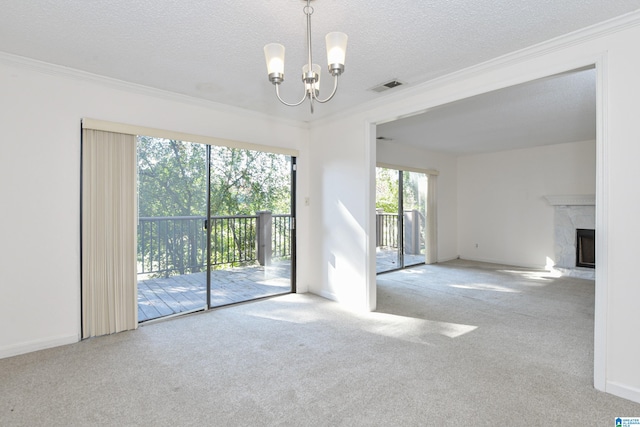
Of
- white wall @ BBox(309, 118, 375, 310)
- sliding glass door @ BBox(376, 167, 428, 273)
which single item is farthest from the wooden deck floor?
sliding glass door @ BBox(376, 167, 428, 273)

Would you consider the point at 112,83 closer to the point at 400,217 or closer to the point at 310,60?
the point at 310,60

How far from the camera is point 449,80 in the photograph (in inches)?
115

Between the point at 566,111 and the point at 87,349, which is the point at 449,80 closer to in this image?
the point at 566,111

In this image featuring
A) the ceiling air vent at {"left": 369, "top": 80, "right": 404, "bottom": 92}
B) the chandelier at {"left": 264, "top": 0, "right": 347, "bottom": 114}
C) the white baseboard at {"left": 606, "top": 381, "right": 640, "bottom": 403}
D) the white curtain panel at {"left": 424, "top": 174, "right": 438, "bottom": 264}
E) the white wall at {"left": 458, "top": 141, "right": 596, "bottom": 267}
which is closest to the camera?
the chandelier at {"left": 264, "top": 0, "right": 347, "bottom": 114}

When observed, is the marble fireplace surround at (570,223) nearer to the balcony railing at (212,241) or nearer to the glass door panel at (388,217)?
the glass door panel at (388,217)

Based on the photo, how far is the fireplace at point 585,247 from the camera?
18.9ft

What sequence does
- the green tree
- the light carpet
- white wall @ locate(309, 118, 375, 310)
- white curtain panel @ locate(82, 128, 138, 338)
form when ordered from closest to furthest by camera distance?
the light carpet < white curtain panel @ locate(82, 128, 138, 338) < the green tree < white wall @ locate(309, 118, 375, 310)

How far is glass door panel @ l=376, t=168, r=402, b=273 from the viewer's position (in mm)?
6352

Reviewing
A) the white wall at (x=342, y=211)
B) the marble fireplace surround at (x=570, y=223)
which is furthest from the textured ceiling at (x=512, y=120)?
the marble fireplace surround at (x=570, y=223)

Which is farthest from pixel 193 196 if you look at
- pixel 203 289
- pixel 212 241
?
pixel 203 289

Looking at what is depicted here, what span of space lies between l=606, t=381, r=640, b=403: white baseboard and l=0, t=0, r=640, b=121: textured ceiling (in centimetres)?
231

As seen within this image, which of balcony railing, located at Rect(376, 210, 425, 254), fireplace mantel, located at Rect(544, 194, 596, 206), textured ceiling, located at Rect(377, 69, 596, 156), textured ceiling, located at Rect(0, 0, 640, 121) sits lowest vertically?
balcony railing, located at Rect(376, 210, 425, 254)

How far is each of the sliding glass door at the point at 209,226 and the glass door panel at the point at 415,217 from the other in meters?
3.11

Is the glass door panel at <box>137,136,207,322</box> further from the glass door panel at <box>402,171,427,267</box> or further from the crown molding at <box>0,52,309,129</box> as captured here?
the glass door panel at <box>402,171,427,267</box>
